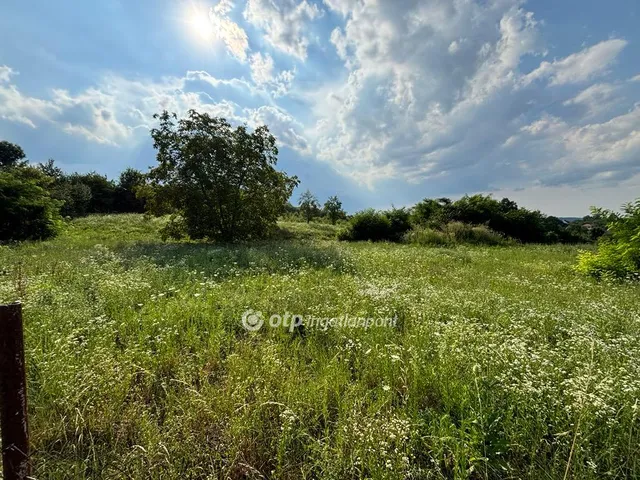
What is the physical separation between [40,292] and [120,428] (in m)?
4.22

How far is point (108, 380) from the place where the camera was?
2.64 metres

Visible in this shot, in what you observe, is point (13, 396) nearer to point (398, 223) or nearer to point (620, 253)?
point (620, 253)

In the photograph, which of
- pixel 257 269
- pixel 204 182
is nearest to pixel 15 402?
pixel 257 269

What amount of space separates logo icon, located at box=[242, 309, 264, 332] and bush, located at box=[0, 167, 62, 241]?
17290mm

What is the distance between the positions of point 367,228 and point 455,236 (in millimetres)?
6702

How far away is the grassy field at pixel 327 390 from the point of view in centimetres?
201

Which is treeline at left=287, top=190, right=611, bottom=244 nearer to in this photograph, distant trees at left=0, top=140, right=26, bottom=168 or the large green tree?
the large green tree

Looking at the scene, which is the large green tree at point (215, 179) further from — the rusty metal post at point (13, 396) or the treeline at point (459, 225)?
the rusty metal post at point (13, 396)

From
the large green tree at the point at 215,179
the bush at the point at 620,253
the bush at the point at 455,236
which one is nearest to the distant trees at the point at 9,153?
the large green tree at the point at 215,179

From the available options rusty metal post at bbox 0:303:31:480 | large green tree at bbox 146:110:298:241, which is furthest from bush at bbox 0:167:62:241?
rusty metal post at bbox 0:303:31:480

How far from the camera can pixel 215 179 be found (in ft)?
54.0

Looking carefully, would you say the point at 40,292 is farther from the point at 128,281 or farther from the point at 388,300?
the point at 388,300

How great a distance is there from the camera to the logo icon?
4.15 m

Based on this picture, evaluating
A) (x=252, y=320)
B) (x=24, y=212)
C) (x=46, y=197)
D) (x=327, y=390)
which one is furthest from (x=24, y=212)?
(x=327, y=390)
